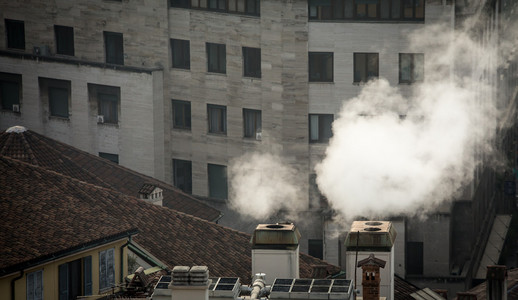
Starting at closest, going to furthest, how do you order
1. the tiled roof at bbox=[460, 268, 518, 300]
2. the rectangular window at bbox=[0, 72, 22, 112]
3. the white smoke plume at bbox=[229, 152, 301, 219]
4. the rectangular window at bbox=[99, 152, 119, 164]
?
the tiled roof at bbox=[460, 268, 518, 300] → the white smoke plume at bbox=[229, 152, 301, 219] → the rectangular window at bbox=[99, 152, 119, 164] → the rectangular window at bbox=[0, 72, 22, 112]

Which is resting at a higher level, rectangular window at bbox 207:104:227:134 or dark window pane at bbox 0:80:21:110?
dark window pane at bbox 0:80:21:110

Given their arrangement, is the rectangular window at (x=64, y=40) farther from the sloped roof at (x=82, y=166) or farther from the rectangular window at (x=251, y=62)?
the sloped roof at (x=82, y=166)

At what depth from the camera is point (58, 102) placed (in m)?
90.9

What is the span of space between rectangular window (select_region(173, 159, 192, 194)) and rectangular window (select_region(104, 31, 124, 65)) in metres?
6.30

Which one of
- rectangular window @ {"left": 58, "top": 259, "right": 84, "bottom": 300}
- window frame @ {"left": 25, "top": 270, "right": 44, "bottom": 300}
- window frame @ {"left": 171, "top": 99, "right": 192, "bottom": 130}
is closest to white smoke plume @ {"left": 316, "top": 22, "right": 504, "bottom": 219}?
window frame @ {"left": 171, "top": 99, "right": 192, "bottom": 130}

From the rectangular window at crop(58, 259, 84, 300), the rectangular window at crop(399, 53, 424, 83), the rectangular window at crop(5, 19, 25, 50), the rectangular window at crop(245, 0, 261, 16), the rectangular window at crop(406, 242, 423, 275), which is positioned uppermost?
the rectangular window at crop(245, 0, 261, 16)

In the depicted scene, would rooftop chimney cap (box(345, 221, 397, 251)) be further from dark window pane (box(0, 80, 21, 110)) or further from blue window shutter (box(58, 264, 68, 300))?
dark window pane (box(0, 80, 21, 110))

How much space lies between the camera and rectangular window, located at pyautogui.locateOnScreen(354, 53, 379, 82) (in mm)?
81812

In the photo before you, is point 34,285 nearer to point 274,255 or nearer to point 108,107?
point 274,255

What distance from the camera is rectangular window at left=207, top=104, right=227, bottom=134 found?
85.8 m

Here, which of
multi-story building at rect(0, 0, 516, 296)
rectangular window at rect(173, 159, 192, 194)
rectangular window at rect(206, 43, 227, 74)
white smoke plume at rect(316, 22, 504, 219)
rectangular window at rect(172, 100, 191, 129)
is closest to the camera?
white smoke plume at rect(316, 22, 504, 219)

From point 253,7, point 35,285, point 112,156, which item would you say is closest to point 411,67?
point 253,7

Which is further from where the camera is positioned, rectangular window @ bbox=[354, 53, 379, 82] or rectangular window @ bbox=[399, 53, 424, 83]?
rectangular window @ bbox=[354, 53, 379, 82]

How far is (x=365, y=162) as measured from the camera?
246ft
